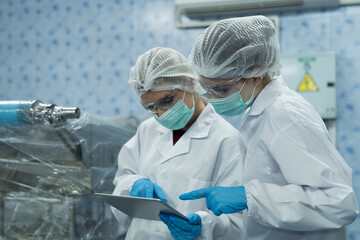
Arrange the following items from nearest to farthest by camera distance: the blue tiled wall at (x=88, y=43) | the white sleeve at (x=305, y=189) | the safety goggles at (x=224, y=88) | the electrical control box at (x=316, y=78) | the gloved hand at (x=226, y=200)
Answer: the white sleeve at (x=305, y=189)
the gloved hand at (x=226, y=200)
the safety goggles at (x=224, y=88)
the electrical control box at (x=316, y=78)
the blue tiled wall at (x=88, y=43)

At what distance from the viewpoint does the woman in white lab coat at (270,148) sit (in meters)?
0.94

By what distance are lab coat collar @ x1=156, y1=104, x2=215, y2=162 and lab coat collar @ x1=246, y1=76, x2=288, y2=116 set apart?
253mm

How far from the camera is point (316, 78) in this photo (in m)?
2.23

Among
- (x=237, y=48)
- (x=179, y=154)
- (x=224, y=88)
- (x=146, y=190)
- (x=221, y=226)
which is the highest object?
(x=237, y=48)

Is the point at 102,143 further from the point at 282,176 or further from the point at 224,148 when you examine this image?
the point at 282,176

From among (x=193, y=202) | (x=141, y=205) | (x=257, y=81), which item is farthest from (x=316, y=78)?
(x=141, y=205)

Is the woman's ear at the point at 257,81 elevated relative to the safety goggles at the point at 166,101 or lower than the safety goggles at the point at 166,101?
elevated

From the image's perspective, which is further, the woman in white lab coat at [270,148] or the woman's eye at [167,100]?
the woman's eye at [167,100]

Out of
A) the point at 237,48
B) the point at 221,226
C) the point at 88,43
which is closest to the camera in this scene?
the point at 237,48

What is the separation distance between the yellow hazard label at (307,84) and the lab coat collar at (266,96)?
117cm

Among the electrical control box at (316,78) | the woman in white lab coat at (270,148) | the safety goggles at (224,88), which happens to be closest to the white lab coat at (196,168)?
the woman in white lab coat at (270,148)

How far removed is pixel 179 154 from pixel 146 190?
18 centimetres

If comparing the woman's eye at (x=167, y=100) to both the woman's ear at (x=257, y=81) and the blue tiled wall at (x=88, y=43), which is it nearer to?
the woman's ear at (x=257, y=81)

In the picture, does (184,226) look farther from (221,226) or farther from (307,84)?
(307,84)
